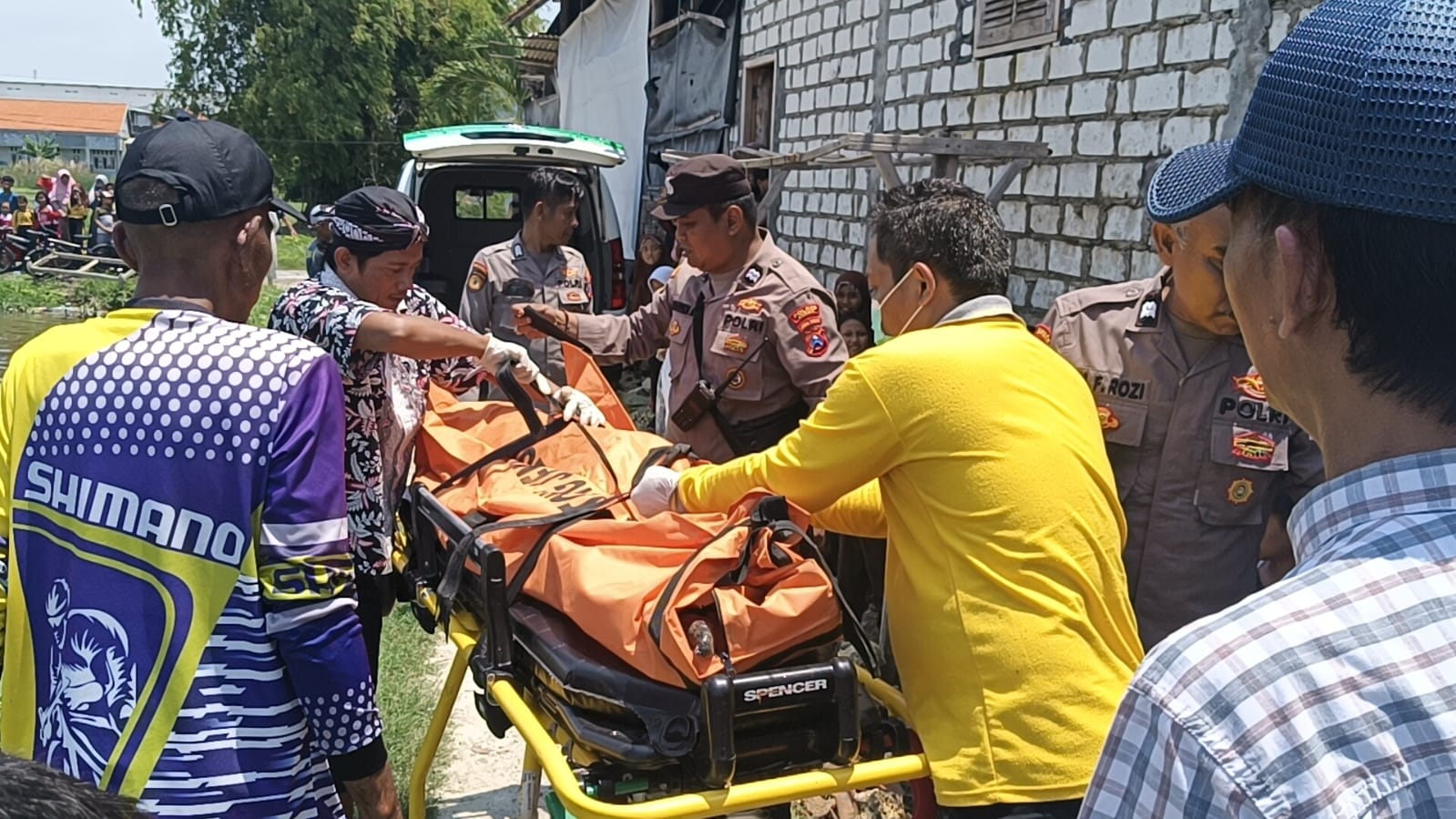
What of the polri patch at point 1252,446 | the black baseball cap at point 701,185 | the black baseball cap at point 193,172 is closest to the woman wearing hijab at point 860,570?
the black baseball cap at point 701,185

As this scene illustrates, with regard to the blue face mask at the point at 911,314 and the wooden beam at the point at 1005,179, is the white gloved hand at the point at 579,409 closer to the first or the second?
the blue face mask at the point at 911,314

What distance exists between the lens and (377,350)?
8.14ft

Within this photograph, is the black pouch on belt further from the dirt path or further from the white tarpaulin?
the white tarpaulin

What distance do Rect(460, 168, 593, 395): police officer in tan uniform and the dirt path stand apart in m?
1.58

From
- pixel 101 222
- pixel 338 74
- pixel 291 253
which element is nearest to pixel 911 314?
pixel 101 222

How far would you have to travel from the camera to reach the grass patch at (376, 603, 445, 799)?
328 centimetres

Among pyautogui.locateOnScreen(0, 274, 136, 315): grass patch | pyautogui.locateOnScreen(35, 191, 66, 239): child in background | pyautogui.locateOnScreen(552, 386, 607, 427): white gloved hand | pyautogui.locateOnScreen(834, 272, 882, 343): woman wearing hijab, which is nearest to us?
pyautogui.locateOnScreen(552, 386, 607, 427): white gloved hand

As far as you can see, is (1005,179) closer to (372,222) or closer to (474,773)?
(372,222)

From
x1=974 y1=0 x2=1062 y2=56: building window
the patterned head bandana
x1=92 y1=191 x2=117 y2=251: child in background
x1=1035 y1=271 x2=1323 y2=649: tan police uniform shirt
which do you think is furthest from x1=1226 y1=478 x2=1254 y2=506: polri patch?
x1=92 y1=191 x2=117 y2=251: child in background

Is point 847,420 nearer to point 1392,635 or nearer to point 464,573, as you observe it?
point 464,573

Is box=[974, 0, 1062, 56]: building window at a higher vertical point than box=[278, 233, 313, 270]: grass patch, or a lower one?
higher

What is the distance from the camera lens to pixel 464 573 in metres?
2.24

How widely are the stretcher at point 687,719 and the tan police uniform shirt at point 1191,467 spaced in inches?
29.0

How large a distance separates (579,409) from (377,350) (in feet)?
1.61
